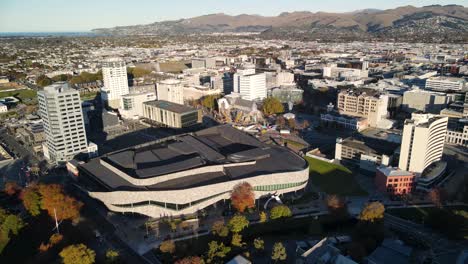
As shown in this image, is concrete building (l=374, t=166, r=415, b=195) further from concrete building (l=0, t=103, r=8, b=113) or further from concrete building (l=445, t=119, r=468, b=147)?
concrete building (l=0, t=103, r=8, b=113)

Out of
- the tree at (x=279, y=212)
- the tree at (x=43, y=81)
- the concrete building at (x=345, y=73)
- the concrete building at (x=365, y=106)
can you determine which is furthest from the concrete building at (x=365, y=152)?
the tree at (x=43, y=81)

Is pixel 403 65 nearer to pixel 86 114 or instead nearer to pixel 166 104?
pixel 166 104

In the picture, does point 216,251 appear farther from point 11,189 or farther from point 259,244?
point 11,189

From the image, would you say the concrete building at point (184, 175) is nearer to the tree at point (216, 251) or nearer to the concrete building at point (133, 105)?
the tree at point (216, 251)

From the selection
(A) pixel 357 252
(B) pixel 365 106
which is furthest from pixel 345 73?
(A) pixel 357 252

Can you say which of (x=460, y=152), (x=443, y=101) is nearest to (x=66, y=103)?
(x=460, y=152)
